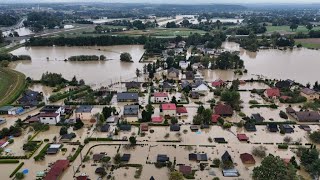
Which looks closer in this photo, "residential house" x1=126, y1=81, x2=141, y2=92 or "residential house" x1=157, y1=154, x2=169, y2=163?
"residential house" x1=157, y1=154, x2=169, y2=163

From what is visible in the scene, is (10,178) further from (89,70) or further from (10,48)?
(10,48)

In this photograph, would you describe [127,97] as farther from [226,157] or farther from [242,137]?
[226,157]

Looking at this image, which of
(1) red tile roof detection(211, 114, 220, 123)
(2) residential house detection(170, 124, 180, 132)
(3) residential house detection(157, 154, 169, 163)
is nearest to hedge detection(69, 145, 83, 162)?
(3) residential house detection(157, 154, 169, 163)

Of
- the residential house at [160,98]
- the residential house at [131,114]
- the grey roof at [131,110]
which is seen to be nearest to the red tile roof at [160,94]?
the residential house at [160,98]

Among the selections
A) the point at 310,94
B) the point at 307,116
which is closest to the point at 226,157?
the point at 307,116

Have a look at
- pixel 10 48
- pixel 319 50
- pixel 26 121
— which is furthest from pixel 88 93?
pixel 319 50

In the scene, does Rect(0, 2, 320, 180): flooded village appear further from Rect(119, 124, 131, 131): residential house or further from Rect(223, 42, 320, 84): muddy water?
Rect(223, 42, 320, 84): muddy water

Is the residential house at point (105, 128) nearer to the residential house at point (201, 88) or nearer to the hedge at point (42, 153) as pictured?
the hedge at point (42, 153)
